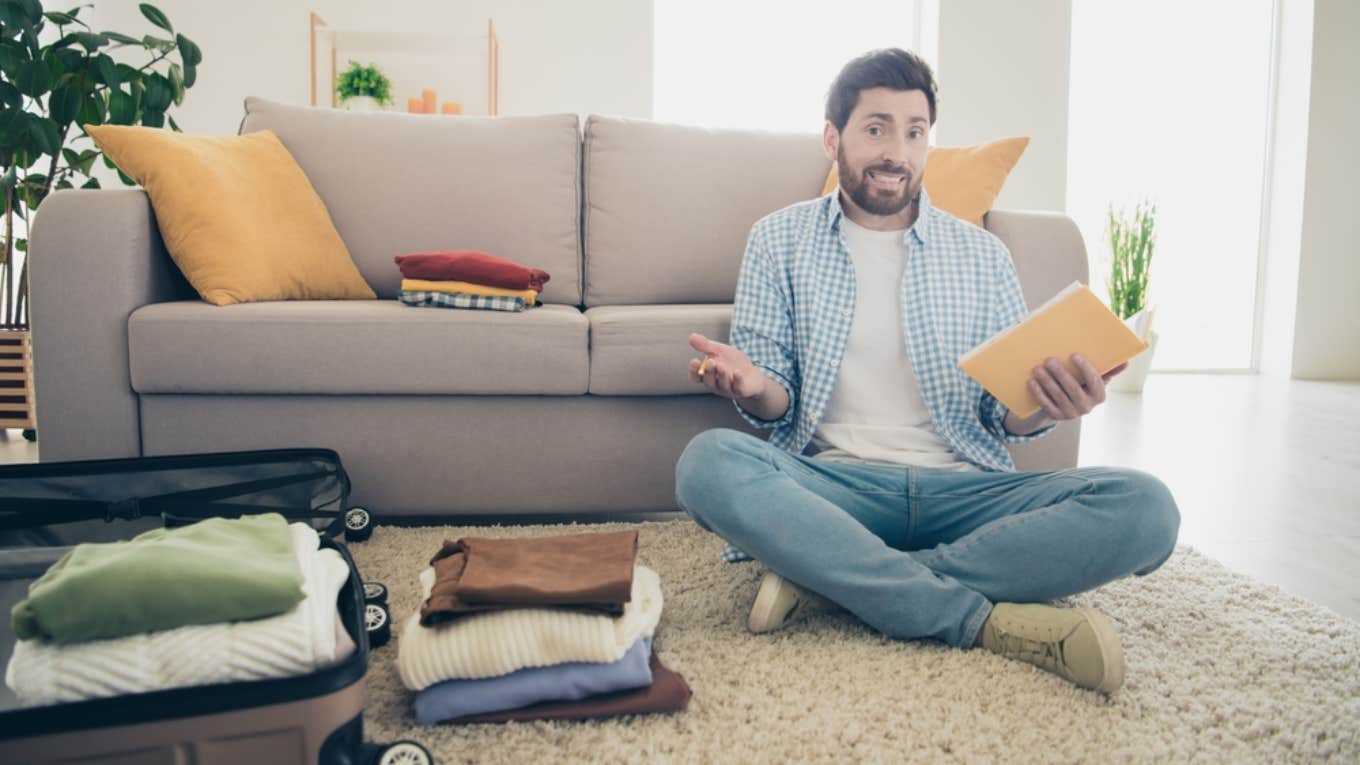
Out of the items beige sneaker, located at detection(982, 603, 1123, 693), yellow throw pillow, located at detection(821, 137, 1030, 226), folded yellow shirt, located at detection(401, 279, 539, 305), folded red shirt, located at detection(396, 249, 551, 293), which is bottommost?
beige sneaker, located at detection(982, 603, 1123, 693)

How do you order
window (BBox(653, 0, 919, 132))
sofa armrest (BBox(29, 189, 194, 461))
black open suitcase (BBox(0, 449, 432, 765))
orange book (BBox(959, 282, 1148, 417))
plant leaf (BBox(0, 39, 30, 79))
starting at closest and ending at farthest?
black open suitcase (BBox(0, 449, 432, 765)) → orange book (BBox(959, 282, 1148, 417)) → sofa armrest (BBox(29, 189, 194, 461)) → plant leaf (BBox(0, 39, 30, 79)) → window (BBox(653, 0, 919, 132))

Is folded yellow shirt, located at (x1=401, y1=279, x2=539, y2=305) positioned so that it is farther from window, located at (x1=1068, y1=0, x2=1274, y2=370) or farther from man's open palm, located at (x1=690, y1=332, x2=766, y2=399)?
window, located at (x1=1068, y1=0, x2=1274, y2=370)

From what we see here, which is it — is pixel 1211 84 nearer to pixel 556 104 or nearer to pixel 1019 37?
pixel 1019 37

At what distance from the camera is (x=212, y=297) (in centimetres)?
176

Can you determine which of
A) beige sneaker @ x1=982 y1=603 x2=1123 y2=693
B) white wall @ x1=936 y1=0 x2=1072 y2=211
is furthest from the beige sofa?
white wall @ x1=936 y1=0 x2=1072 y2=211

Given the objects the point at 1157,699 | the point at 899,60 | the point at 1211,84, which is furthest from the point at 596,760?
the point at 1211,84

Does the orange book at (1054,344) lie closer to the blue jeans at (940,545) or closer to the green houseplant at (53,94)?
the blue jeans at (940,545)

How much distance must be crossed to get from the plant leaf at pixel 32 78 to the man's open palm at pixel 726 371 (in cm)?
247

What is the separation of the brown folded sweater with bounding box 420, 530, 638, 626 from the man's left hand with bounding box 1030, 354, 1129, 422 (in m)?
0.59

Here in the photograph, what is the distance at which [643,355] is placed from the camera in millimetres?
1755

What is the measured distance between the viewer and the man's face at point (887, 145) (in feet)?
4.60

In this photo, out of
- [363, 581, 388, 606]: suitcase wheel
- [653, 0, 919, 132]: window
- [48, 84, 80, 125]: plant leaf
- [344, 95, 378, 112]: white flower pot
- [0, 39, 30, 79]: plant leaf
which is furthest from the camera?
[653, 0, 919, 132]: window

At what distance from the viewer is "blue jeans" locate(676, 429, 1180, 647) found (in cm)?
115

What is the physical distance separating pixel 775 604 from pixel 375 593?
1.89 feet
